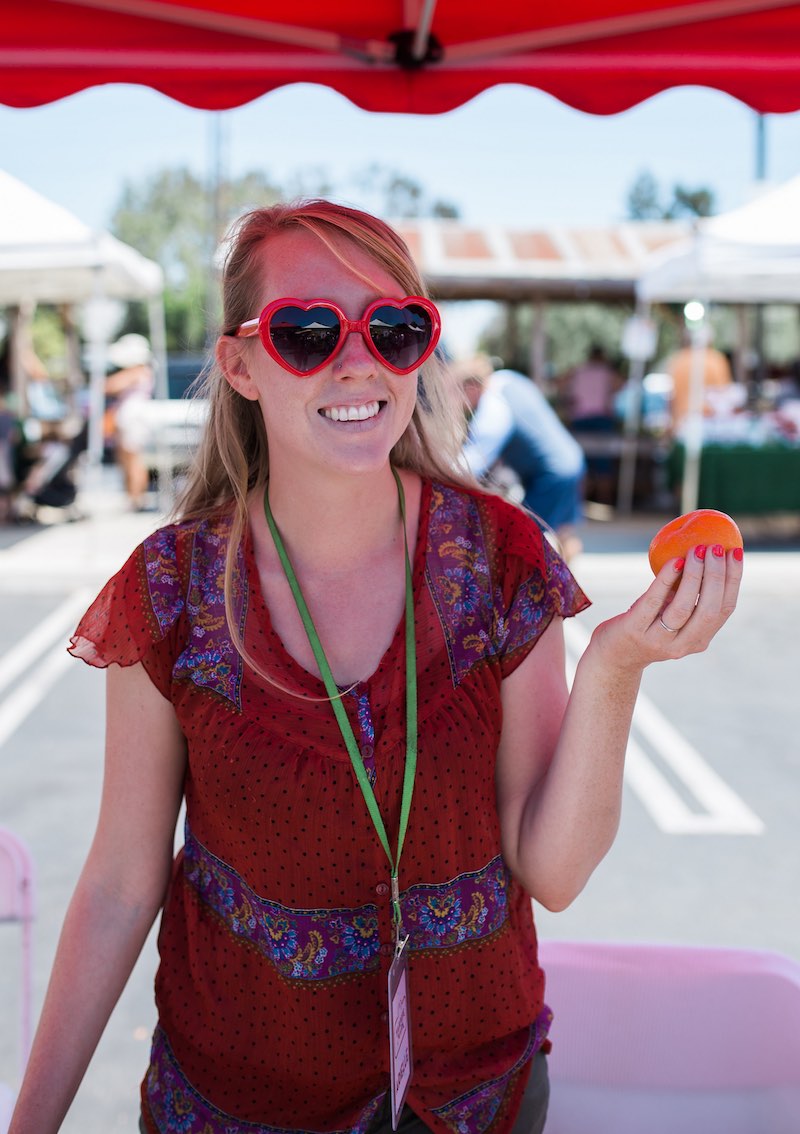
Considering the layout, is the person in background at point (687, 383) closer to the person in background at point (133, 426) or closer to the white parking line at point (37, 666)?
the person in background at point (133, 426)

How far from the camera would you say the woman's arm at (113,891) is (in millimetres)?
1500

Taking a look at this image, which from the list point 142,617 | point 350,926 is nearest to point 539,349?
point 142,617

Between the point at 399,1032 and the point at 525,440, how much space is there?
5395 millimetres

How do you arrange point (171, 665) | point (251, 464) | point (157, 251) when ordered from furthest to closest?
point (157, 251) < point (251, 464) < point (171, 665)

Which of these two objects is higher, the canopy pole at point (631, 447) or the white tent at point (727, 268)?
the white tent at point (727, 268)

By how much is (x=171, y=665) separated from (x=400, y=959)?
1.71 ft

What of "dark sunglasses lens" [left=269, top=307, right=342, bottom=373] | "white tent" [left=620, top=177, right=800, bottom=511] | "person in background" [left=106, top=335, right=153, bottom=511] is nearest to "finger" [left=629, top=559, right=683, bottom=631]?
"dark sunglasses lens" [left=269, top=307, right=342, bottom=373]

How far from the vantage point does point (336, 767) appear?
4.71 feet

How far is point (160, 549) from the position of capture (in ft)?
5.27

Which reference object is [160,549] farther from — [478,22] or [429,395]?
[478,22]

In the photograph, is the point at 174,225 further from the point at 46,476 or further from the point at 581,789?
the point at 581,789

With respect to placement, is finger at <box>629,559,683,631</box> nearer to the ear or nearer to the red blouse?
the red blouse

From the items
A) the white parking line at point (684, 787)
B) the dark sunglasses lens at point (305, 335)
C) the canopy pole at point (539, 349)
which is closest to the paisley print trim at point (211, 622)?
the dark sunglasses lens at point (305, 335)

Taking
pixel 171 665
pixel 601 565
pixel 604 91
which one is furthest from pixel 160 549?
pixel 601 565
